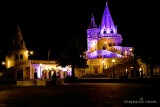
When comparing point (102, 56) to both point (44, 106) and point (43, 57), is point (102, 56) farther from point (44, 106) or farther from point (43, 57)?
point (44, 106)

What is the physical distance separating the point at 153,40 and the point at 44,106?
38.9 metres

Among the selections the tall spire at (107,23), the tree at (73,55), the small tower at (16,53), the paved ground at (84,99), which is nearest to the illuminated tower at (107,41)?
the tall spire at (107,23)

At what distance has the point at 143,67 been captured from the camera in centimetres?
7800

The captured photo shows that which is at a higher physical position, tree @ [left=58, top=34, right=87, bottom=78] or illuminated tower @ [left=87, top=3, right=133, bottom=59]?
illuminated tower @ [left=87, top=3, right=133, bottom=59]

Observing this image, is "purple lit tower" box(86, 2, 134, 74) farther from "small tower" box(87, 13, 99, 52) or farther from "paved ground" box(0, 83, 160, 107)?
"paved ground" box(0, 83, 160, 107)

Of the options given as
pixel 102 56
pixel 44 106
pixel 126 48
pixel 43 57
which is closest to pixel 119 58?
pixel 102 56

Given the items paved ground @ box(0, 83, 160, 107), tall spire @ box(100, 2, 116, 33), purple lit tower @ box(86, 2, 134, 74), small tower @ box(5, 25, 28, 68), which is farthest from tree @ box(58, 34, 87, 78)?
paved ground @ box(0, 83, 160, 107)

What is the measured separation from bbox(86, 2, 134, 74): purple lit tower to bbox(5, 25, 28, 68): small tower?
2250 cm

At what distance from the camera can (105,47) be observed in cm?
10219

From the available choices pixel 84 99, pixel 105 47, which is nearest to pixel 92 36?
pixel 105 47

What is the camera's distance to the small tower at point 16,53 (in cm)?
7819

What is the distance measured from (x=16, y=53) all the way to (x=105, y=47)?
112ft

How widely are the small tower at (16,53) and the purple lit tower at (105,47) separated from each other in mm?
22499

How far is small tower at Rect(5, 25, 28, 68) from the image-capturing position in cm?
7819
